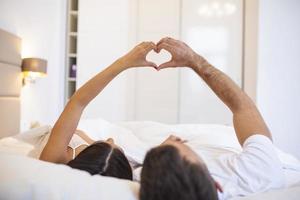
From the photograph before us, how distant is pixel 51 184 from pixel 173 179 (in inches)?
10.5

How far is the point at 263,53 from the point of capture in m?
2.65

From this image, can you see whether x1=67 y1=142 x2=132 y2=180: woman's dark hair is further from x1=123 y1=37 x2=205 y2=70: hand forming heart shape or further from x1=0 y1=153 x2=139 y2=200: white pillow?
x1=123 y1=37 x2=205 y2=70: hand forming heart shape

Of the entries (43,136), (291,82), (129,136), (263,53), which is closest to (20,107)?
(43,136)

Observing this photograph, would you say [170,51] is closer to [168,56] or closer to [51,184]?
[51,184]

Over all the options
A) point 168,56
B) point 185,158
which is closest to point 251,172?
point 185,158

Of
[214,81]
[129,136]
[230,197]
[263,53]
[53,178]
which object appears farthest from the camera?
[263,53]

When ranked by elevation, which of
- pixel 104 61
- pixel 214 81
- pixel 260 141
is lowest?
pixel 260 141

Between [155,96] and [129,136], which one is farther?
[155,96]

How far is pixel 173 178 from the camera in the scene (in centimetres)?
53

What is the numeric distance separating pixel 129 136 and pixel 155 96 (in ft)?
4.81

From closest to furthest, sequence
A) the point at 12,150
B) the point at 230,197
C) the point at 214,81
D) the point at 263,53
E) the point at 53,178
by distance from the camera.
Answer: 1. the point at 53,178
2. the point at 230,197
3. the point at 214,81
4. the point at 12,150
5. the point at 263,53

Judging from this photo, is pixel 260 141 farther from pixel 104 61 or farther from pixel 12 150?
pixel 104 61

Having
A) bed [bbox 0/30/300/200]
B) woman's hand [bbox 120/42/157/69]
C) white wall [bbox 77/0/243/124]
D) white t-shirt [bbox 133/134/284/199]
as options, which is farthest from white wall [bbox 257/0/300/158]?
white t-shirt [bbox 133/134/284/199]

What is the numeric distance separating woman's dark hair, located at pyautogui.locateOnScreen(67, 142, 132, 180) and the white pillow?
118mm
